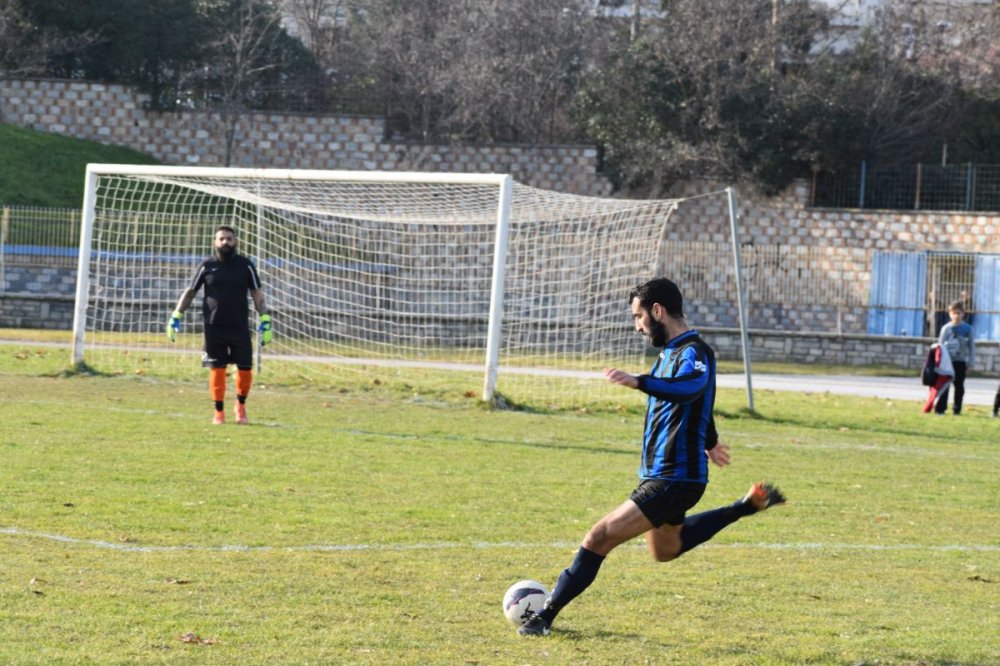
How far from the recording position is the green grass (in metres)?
35.4

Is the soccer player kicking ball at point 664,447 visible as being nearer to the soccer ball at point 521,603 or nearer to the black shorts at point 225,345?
the soccer ball at point 521,603

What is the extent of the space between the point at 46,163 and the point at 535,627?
33182mm

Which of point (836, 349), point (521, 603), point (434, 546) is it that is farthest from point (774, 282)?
point (521, 603)

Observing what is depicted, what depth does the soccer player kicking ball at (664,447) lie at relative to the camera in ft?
21.6

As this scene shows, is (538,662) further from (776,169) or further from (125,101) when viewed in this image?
(125,101)

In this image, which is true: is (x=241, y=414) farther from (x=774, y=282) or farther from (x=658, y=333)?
(x=774, y=282)

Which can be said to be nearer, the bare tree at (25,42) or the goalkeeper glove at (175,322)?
the goalkeeper glove at (175,322)

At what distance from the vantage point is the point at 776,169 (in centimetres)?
3781

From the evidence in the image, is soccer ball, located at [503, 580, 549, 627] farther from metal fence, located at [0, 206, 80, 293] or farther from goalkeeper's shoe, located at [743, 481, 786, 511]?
metal fence, located at [0, 206, 80, 293]

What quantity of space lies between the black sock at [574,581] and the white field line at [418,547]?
6.98 feet

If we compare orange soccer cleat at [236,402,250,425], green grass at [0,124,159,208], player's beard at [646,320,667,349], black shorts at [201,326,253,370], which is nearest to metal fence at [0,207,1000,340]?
green grass at [0,124,159,208]

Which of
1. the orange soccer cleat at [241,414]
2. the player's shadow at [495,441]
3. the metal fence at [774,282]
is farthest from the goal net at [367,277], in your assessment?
the metal fence at [774,282]

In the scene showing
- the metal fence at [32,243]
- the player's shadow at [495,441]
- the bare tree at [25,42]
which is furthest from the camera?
the bare tree at [25,42]

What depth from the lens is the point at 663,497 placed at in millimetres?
6668
